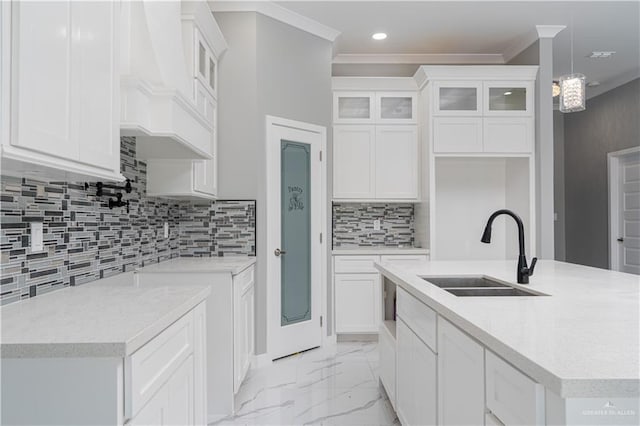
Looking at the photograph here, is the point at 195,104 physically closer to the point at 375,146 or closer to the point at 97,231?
the point at 97,231

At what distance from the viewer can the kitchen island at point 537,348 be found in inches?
31.0


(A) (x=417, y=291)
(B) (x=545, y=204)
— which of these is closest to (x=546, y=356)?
(A) (x=417, y=291)

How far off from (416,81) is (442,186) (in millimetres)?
1173

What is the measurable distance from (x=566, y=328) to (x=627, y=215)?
558cm

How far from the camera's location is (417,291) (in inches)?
69.3

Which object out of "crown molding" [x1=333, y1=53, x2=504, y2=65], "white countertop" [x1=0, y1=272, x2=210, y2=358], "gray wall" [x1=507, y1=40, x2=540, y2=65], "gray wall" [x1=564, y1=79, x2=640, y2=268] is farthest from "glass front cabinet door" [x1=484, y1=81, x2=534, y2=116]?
"white countertop" [x1=0, y1=272, x2=210, y2=358]

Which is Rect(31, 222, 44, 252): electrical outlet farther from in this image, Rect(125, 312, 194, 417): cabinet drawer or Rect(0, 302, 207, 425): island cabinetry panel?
Rect(0, 302, 207, 425): island cabinetry panel

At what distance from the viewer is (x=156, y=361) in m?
1.27

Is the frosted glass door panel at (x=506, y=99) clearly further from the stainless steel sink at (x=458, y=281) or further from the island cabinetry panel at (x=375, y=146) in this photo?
the stainless steel sink at (x=458, y=281)

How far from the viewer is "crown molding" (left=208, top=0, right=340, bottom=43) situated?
3502mm

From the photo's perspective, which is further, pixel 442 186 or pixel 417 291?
pixel 442 186

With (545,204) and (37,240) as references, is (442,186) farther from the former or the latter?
(37,240)

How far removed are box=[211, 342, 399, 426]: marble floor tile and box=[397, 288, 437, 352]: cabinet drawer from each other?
83cm

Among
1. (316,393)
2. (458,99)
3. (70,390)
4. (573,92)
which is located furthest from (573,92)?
(70,390)
